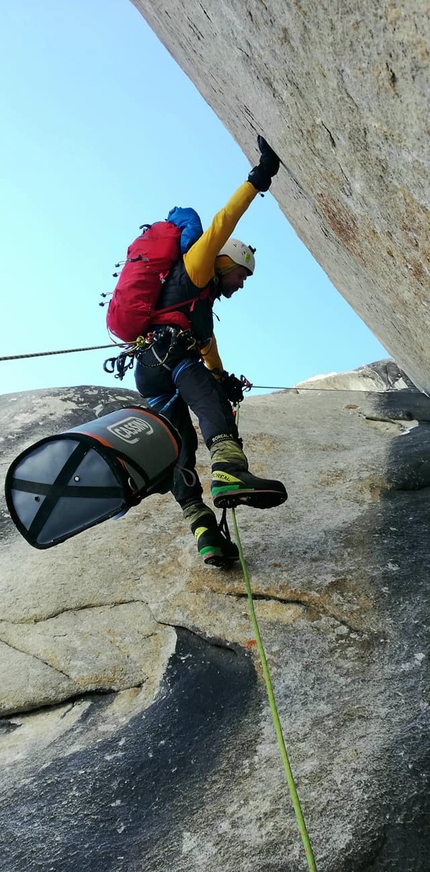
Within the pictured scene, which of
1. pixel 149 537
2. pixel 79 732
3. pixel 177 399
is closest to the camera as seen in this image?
pixel 79 732

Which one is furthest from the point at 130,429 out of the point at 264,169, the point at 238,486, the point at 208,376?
the point at 264,169

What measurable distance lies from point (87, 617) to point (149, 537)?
1048 mm

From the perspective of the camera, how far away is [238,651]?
3740 mm

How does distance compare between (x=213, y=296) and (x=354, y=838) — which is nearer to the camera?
(x=354, y=838)

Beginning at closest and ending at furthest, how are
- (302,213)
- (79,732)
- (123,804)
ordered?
(123,804) < (79,732) < (302,213)

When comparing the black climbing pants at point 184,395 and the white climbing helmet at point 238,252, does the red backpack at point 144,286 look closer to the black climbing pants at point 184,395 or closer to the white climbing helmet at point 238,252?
the black climbing pants at point 184,395

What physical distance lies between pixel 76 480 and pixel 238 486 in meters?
0.98

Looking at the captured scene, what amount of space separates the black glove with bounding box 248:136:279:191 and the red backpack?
65cm

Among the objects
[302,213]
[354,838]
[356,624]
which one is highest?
[302,213]

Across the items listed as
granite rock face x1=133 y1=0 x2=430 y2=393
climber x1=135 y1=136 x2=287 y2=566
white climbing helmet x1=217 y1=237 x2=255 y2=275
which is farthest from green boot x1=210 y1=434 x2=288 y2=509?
white climbing helmet x1=217 y1=237 x2=255 y2=275

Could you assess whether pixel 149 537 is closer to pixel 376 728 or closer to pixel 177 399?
pixel 177 399

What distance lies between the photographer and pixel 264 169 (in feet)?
14.1

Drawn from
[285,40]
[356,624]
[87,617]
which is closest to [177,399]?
[87,617]

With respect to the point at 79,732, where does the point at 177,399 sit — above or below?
above
